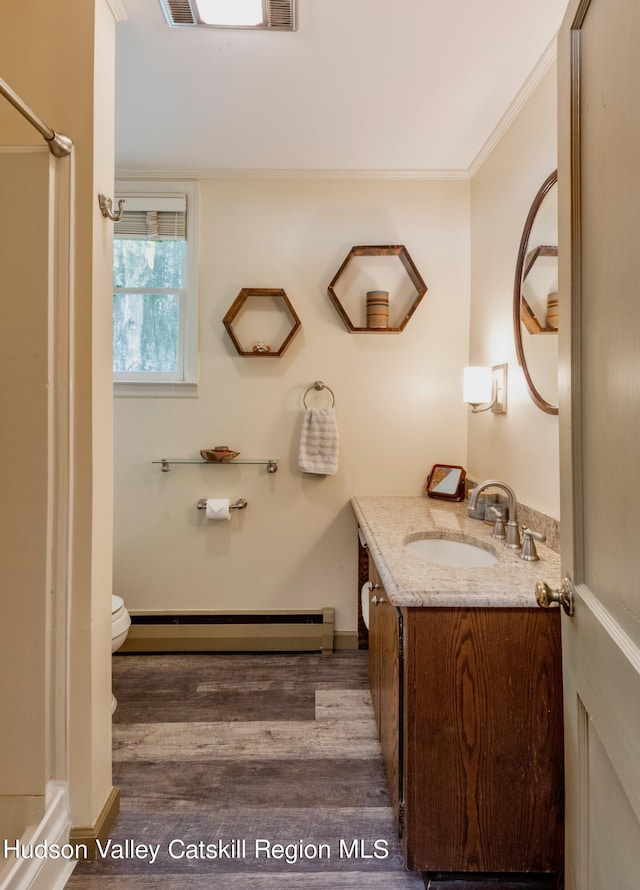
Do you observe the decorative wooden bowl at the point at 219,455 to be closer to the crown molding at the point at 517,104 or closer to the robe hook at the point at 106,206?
the robe hook at the point at 106,206

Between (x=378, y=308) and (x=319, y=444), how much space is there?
2.51 ft

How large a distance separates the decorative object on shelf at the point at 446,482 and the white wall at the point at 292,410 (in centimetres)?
7

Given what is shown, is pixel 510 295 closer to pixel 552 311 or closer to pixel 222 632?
pixel 552 311

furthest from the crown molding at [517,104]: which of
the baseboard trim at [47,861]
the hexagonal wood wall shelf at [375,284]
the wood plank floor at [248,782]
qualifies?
the baseboard trim at [47,861]

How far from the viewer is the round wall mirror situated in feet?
4.64

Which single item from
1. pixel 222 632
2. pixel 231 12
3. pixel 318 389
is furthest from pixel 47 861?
pixel 231 12

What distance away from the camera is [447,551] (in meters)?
1.61

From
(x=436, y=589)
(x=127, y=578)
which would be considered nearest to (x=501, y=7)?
(x=436, y=589)

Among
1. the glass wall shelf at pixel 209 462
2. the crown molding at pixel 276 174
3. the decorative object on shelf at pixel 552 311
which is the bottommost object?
the glass wall shelf at pixel 209 462

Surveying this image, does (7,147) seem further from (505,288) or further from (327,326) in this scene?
(505,288)

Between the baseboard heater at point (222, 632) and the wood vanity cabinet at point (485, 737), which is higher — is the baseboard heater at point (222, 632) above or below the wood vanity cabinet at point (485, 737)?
below

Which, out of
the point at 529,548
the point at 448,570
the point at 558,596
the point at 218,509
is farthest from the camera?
the point at 218,509

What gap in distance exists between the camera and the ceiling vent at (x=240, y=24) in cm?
129

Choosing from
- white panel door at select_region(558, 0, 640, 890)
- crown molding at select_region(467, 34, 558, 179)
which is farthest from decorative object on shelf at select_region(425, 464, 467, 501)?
crown molding at select_region(467, 34, 558, 179)
